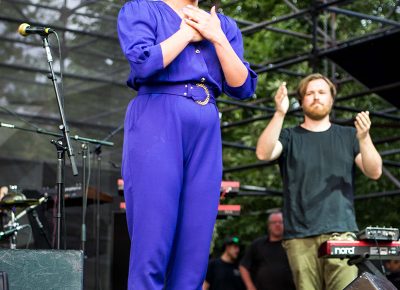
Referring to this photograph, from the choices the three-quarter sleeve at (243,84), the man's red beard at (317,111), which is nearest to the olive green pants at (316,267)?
the man's red beard at (317,111)

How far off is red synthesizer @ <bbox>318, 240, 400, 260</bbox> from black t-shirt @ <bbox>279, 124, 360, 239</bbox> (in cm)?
22

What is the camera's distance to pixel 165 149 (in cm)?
366

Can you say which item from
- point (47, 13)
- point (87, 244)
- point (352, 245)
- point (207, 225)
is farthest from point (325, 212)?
point (47, 13)

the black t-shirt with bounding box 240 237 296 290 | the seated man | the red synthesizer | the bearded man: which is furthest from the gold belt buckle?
the seated man

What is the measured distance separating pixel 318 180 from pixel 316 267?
1.77 feet

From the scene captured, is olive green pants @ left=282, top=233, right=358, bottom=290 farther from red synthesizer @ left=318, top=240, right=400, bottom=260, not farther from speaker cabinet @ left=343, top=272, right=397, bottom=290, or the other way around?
speaker cabinet @ left=343, top=272, right=397, bottom=290

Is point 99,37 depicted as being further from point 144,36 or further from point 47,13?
point 144,36

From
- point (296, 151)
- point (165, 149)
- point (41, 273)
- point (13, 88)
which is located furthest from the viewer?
point (13, 88)

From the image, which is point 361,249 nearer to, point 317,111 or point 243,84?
point 317,111

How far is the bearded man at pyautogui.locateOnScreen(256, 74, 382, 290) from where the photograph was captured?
5473 mm

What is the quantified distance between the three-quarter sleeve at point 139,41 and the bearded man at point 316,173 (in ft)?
6.28

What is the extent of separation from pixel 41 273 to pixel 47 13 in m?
4.91

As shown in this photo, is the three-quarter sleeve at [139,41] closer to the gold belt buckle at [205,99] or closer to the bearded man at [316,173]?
the gold belt buckle at [205,99]

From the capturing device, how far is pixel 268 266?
29.2 ft
